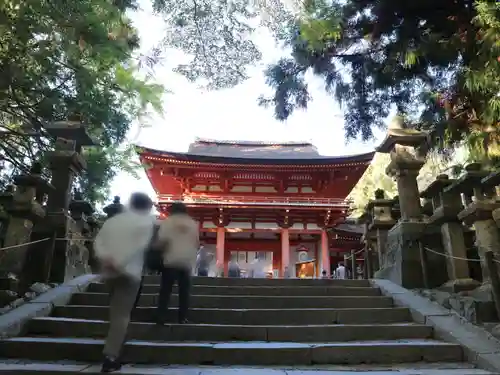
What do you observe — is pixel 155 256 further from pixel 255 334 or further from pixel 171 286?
pixel 255 334

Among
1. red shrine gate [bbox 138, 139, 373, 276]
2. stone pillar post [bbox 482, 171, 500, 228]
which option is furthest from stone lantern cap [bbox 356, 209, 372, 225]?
red shrine gate [bbox 138, 139, 373, 276]

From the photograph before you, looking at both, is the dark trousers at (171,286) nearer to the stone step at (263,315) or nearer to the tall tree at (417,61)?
the stone step at (263,315)

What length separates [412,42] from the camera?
20.5 feet

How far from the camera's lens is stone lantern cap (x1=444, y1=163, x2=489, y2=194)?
4.64 metres

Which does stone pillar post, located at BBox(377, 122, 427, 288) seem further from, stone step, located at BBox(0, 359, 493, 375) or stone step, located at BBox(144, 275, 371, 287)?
stone step, located at BBox(0, 359, 493, 375)

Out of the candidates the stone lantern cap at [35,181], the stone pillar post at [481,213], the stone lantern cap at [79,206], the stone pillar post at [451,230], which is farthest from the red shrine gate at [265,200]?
the stone pillar post at [481,213]

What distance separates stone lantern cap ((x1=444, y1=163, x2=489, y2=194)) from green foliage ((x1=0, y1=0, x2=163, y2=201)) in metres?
4.47

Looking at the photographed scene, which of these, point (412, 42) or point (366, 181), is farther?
point (366, 181)

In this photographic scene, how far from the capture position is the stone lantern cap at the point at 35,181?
527 centimetres

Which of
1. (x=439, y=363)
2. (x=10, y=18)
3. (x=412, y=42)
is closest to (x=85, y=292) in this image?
(x=10, y=18)

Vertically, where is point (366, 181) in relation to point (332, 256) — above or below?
above

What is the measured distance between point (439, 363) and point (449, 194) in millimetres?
2359

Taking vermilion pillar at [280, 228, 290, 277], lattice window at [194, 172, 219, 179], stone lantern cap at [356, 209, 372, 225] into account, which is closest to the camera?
stone lantern cap at [356, 209, 372, 225]

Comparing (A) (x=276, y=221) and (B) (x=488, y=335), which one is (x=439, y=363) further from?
(A) (x=276, y=221)
